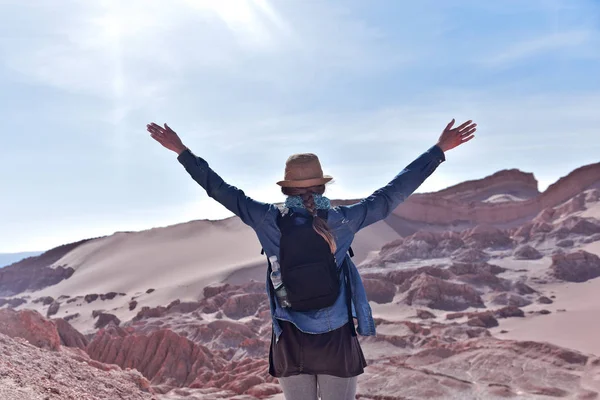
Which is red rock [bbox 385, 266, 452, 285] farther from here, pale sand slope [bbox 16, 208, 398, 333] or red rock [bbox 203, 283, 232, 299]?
pale sand slope [bbox 16, 208, 398, 333]

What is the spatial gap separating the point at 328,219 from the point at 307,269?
0.25 meters

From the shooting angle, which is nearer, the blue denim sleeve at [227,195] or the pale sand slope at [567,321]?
the blue denim sleeve at [227,195]

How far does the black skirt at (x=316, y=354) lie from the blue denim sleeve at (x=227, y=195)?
500 millimetres

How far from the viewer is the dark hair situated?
7.95 ft

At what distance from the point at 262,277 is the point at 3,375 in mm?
27025

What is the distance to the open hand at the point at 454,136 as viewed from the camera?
282cm

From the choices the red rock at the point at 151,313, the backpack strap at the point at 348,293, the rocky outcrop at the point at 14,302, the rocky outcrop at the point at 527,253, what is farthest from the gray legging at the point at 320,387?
the rocky outcrop at the point at 14,302

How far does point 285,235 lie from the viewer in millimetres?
2467

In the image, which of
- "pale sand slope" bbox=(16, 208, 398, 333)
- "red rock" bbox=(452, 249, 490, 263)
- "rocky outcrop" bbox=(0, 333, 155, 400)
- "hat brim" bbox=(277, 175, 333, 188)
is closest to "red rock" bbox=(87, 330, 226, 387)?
"rocky outcrop" bbox=(0, 333, 155, 400)

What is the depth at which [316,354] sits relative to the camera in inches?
97.2

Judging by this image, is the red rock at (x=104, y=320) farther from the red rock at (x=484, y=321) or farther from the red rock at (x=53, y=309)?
the red rock at (x=484, y=321)

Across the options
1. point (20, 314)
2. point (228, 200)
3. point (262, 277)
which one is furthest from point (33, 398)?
point (262, 277)

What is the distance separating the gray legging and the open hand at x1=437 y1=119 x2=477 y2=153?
3.84 ft

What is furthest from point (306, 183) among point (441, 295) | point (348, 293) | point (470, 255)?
point (470, 255)
